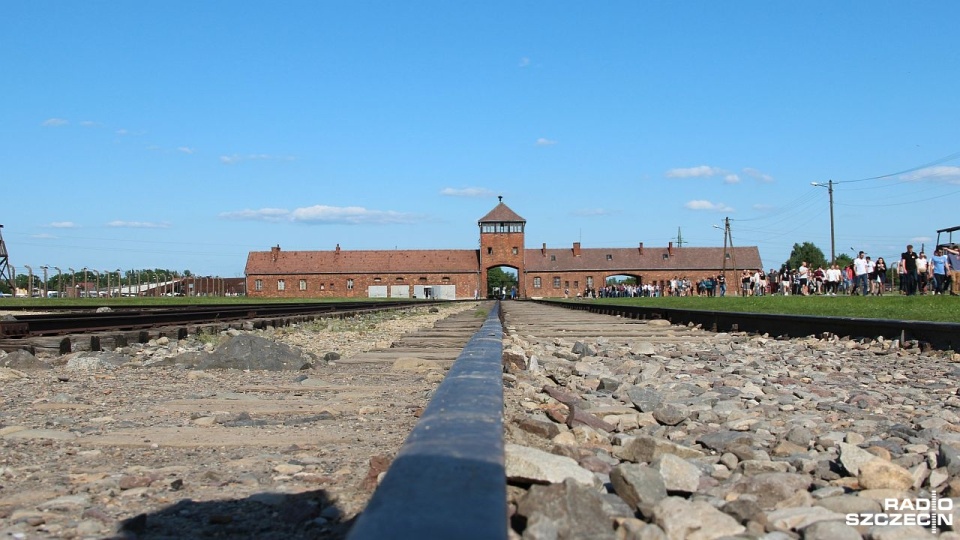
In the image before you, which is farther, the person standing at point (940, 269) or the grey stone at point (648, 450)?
the person standing at point (940, 269)

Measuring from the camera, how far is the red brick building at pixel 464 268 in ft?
310

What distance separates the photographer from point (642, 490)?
7.04 feet

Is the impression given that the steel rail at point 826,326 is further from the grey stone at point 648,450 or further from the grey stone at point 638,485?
the grey stone at point 638,485

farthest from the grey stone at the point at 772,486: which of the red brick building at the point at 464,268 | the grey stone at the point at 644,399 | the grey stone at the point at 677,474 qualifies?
the red brick building at the point at 464,268

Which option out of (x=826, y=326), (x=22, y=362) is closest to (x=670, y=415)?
(x=22, y=362)

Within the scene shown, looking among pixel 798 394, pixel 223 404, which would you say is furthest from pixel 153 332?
pixel 798 394

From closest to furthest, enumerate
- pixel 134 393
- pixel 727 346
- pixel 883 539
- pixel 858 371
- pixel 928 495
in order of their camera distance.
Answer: pixel 883 539 < pixel 928 495 < pixel 134 393 < pixel 858 371 < pixel 727 346

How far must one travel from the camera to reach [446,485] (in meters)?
1.48

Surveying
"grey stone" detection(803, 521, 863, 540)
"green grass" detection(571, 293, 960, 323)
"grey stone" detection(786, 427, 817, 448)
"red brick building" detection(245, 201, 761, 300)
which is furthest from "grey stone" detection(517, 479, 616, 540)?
"red brick building" detection(245, 201, 761, 300)

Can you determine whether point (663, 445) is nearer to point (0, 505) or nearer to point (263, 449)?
point (263, 449)

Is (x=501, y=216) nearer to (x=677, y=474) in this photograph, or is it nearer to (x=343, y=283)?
(x=343, y=283)

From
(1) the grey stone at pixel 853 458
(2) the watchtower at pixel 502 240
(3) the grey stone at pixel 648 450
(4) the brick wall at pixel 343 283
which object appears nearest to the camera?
(1) the grey stone at pixel 853 458

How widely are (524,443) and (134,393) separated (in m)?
2.60

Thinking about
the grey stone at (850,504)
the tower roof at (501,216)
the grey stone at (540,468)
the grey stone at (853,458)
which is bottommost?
the grey stone at (850,504)
